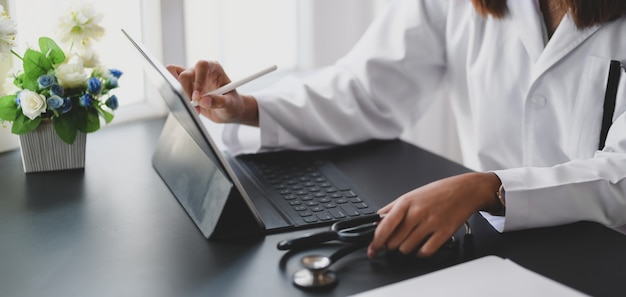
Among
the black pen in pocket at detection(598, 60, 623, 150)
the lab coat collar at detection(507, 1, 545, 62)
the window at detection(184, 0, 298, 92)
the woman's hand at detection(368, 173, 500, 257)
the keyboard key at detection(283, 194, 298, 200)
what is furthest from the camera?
the window at detection(184, 0, 298, 92)

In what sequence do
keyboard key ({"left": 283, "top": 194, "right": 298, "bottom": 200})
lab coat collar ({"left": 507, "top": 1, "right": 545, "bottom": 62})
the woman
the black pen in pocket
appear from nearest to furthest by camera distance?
the woman, keyboard key ({"left": 283, "top": 194, "right": 298, "bottom": 200}), the black pen in pocket, lab coat collar ({"left": 507, "top": 1, "right": 545, "bottom": 62})

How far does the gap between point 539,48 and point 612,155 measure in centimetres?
31

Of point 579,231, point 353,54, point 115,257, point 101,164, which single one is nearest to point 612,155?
point 579,231

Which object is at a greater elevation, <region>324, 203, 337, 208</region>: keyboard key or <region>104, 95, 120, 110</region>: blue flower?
<region>104, 95, 120, 110</region>: blue flower

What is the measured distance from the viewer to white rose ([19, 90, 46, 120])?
134cm

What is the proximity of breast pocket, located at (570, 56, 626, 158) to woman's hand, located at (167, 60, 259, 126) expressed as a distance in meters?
0.59

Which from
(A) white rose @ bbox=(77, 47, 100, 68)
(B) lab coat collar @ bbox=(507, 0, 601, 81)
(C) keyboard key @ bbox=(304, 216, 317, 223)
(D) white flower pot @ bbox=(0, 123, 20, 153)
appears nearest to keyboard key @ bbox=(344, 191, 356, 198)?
(C) keyboard key @ bbox=(304, 216, 317, 223)

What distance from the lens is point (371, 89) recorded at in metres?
1.63

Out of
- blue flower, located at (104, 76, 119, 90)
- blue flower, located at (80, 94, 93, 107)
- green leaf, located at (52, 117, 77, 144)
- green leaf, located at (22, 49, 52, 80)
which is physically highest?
green leaf, located at (22, 49, 52, 80)

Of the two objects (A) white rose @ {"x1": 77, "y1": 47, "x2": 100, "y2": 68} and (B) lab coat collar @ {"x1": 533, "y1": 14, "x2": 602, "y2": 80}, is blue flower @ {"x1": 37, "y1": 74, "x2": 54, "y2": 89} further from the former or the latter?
(B) lab coat collar @ {"x1": 533, "y1": 14, "x2": 602, "y2": 80}

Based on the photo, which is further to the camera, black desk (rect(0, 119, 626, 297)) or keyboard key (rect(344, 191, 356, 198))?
keyboard key (rect(344, 191, 356, 198))

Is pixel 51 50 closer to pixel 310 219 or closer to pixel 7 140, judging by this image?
pixel 7 140

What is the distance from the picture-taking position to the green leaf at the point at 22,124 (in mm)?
1367

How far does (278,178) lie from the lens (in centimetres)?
135
